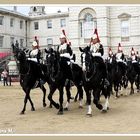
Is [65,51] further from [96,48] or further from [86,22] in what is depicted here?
[86,22]

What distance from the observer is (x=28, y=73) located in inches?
643

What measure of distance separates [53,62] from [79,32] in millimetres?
35124

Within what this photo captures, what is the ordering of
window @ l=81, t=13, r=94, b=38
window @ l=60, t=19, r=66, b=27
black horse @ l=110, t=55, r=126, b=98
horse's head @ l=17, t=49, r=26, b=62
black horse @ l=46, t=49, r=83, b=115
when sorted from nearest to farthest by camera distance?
black horse @ l=46, t=49, r=83, b=115
horse's head @ l=17, t=49, r=26, b=62
black horse @ l=110, t=55, r=126, b=98
window @ l=81, t=13, r=94, b=38
window @ l=60, t=19, r=66, b=27

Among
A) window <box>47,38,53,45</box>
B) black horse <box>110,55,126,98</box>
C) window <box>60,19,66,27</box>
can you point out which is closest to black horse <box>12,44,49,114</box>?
black horse <box>110,55,126,98</box>

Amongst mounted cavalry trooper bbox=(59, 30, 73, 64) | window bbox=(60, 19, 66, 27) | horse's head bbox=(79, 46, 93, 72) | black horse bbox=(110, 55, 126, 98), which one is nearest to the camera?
horse's head bbox=(79, 46, 93, 72)

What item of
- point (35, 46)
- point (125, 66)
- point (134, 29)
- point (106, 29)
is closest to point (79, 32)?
point (106, 29)

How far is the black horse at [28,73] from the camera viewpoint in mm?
15828

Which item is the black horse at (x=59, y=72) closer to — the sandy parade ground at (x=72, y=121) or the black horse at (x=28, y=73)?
the sandy parade ground at (x=72, y=121)

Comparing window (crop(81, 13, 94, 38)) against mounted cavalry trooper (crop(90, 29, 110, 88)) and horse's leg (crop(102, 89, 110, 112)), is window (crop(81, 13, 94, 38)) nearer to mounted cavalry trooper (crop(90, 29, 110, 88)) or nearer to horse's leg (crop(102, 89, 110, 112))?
horse's leg (crop(102, 89, 110, 112))

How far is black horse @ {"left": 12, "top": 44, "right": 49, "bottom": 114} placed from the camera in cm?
1583

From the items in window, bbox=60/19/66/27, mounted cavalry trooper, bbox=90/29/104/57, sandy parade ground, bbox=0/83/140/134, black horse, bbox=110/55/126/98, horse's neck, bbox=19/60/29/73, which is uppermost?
window, bbox=60/19/66/27

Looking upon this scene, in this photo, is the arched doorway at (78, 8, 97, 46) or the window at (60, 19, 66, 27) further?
the window at (60, 19, 66, 27)

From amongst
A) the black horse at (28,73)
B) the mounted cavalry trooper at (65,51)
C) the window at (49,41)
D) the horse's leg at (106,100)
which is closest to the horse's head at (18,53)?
the black horse at (28,73)

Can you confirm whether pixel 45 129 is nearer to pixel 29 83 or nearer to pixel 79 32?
pixel 29 83
